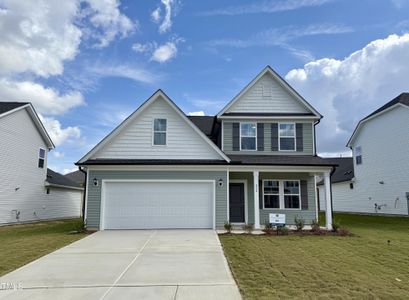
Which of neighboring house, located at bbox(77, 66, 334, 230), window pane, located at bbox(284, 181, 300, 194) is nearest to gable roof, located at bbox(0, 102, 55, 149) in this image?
neighboring house, located at bbox(77, 66, 334, 230)

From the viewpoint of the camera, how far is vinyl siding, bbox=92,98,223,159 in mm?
14711

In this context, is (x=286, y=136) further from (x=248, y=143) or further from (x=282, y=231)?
(x=282, y=231)

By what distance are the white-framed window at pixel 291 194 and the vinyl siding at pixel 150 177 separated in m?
3.81

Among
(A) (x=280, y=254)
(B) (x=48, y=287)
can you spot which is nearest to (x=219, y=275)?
(A) (x=280, y=254)

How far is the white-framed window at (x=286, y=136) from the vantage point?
1664 cm

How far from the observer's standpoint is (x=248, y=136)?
54.9 ft

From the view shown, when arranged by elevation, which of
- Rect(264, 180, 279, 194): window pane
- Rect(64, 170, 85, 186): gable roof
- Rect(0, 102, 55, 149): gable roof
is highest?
Rect(0, 102, 55, 149): gable roof

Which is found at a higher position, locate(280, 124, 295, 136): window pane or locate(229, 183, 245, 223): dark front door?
locate(280, 124, 295, 136): window pane

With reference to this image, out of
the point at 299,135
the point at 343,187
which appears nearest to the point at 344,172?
the point at 343,187

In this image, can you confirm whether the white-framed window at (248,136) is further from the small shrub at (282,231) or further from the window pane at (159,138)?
the small shrub at (282,231)

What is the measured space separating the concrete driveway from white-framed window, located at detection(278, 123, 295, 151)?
7702 millimetres

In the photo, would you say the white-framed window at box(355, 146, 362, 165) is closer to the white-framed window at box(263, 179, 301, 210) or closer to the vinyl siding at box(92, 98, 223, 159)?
the white-framed window at box(263, 179, 301, 210)

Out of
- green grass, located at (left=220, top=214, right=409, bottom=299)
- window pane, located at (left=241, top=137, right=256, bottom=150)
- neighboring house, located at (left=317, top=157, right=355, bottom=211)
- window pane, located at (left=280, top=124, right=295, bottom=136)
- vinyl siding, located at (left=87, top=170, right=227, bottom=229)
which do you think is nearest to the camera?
green grass, located at (left=220, top=214, right=409, bottom=299)

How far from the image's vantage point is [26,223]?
19.1 metres
